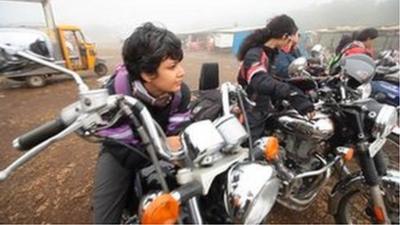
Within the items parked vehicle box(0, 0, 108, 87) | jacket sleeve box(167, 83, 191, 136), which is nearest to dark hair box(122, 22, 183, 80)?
jacket sleeve box(167, 83, 191, 136)

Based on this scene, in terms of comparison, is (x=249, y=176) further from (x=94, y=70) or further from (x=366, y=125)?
(x=94, y=70)

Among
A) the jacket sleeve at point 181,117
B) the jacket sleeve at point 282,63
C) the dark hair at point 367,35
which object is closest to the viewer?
the jacket sleeve at point 181,117

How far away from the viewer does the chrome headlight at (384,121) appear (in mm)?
2006

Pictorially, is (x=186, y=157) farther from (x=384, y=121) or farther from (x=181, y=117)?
(x=384, y=121)

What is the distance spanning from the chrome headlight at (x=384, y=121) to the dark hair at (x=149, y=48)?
1.29 meters

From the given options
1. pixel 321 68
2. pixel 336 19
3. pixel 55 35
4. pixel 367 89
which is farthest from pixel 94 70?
pixel 336 19

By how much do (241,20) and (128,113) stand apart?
32.5 meters

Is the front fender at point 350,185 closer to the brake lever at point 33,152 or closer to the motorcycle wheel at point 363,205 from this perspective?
the motorcycle wheel at point 363,205

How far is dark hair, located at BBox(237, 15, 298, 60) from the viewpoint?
2.81 m

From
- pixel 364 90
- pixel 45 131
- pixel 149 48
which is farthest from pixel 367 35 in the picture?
pixel 45 131

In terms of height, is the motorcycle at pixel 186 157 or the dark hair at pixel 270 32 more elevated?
the dark hair at pixel 270 32

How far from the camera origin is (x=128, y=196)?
70.1 inches

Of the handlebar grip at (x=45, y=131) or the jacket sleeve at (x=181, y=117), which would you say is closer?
the handlebar grip at (x=45, y=131)

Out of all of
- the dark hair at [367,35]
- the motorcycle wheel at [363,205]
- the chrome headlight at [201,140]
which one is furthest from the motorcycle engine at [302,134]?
the dark hair at [367,35]
